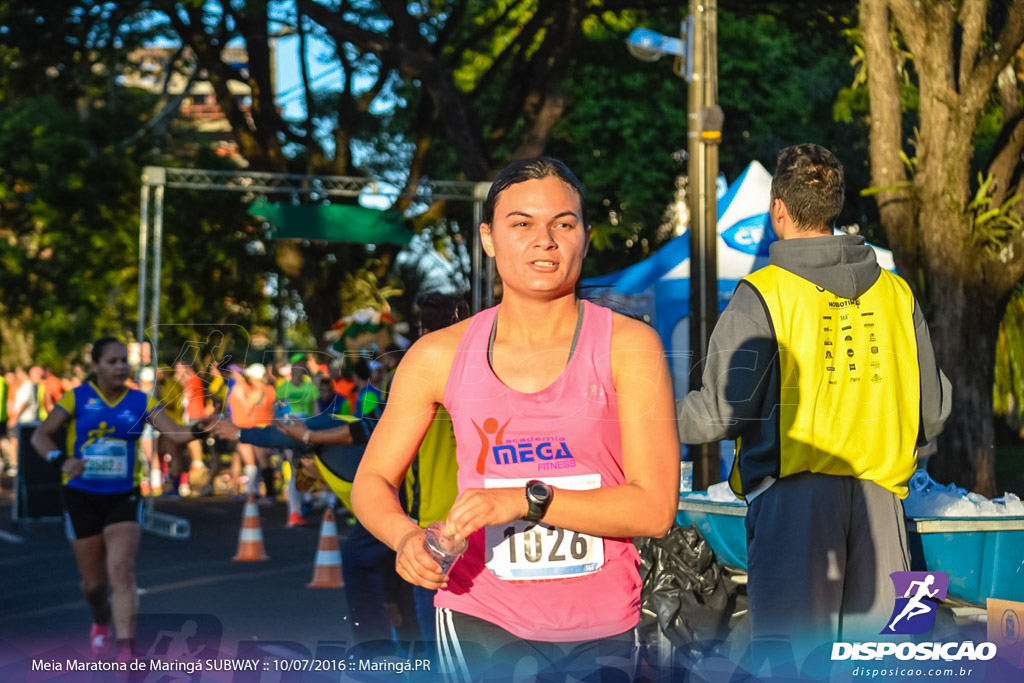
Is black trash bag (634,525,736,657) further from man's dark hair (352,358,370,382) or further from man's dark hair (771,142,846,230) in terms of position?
man's dark hair (352,358,370,382)

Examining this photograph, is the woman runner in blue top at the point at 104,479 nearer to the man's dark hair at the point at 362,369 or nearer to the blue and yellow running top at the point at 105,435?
the blue and yellow running top at the point at 105,435

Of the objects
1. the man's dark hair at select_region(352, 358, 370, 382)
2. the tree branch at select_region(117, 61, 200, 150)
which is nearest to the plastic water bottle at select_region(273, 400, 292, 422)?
the man's dark hair at select_region(352, 358, 370, 382)

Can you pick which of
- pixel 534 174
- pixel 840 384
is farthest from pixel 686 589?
pixel 534 174

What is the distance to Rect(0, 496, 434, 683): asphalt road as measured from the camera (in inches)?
171

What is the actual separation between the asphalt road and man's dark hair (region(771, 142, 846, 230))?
1.94m

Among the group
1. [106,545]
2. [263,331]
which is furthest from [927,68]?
[263,331]

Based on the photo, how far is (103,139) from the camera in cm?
2670

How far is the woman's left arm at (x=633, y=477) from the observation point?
2.53 m

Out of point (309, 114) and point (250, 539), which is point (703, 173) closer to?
point (250, 539)

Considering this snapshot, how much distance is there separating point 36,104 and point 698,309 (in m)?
18.6

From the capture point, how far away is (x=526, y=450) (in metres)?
2.71

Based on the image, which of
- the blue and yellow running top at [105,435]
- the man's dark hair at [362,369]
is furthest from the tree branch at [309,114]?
the blue and yellow running top at [105,435]

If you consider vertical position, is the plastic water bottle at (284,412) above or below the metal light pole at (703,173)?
below

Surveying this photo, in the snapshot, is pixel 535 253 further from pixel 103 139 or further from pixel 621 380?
pixel 103 139
